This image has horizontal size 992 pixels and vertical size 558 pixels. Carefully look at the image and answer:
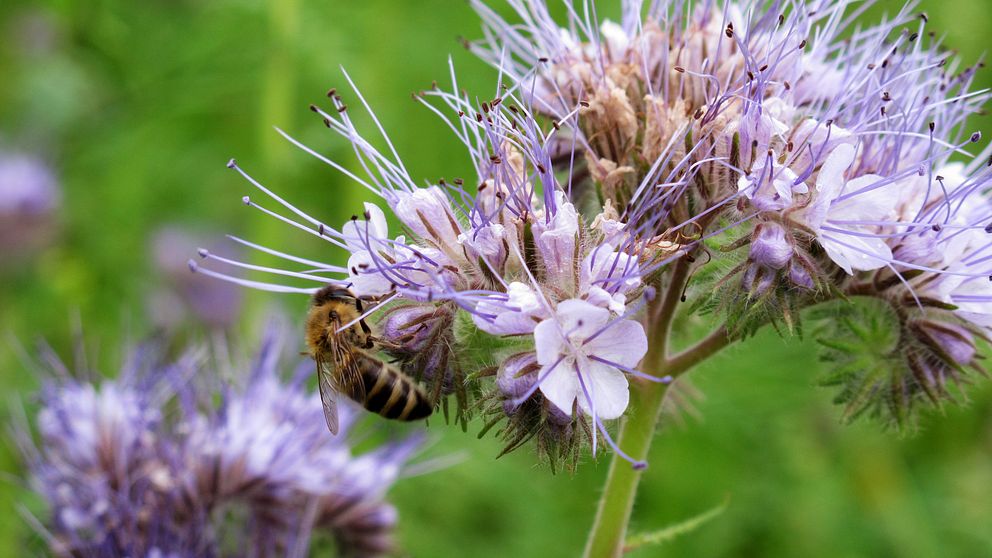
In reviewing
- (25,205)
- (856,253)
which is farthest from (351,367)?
(25,205)

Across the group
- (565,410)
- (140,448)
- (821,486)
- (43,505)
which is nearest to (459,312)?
(565,410)

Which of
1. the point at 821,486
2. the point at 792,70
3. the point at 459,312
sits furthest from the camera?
the point at 821,486

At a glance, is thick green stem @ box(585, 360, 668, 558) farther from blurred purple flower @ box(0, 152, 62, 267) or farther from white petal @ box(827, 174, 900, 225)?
blurred purple flower @ box(0, 152, 62, 267)

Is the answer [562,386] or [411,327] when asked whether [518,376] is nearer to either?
[562,386]

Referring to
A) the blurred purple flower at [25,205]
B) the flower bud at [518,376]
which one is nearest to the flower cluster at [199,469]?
the flower bud at [518,376]

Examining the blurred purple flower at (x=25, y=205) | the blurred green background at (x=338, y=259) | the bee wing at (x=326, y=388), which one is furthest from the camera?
the blurred purple flower at (x=25, y=205)

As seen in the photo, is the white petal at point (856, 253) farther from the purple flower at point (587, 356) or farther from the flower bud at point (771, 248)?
the purple flower at point (587, 356)

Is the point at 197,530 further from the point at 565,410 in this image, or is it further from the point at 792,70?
the point at 792,70
